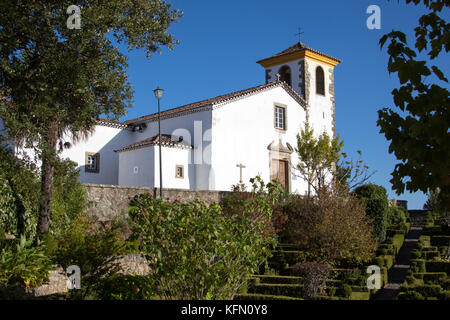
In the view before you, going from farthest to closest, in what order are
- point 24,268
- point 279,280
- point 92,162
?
point 92,162 < point 279,280 < point 24,268

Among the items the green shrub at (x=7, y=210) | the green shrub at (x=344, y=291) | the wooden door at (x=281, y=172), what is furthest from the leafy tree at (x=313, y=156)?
the green shrub at (x=7, y=210)

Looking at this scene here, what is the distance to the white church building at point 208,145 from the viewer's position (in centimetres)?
2497

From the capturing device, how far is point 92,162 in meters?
26.3

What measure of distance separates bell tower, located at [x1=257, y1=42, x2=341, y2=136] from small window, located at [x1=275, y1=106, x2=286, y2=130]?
271 centimetres

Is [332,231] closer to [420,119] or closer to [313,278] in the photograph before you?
[313,278]

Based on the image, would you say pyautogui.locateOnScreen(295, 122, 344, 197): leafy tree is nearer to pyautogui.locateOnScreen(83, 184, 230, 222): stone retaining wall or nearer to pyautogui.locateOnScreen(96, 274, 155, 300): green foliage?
pyautogui.locateOnScreen(83, 184, 230, 222): stone retaining wall

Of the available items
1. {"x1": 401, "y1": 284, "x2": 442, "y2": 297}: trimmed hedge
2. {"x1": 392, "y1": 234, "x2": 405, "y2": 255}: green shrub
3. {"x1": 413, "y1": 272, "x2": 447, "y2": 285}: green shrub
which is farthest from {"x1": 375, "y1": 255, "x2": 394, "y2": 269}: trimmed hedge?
{"x1": 401, "y1": 284, "x2": 442, "y2": 297}: trimmed hedge

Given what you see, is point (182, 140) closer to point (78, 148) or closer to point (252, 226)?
point (78, 148)

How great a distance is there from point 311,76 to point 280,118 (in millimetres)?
5231

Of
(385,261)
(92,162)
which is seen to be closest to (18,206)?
(92,162)

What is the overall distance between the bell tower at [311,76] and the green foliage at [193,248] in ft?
80.7

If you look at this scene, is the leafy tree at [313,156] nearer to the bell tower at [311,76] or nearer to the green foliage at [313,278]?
the bell tower at [311,76]

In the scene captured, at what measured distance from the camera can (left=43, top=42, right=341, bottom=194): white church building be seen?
81.9ft
